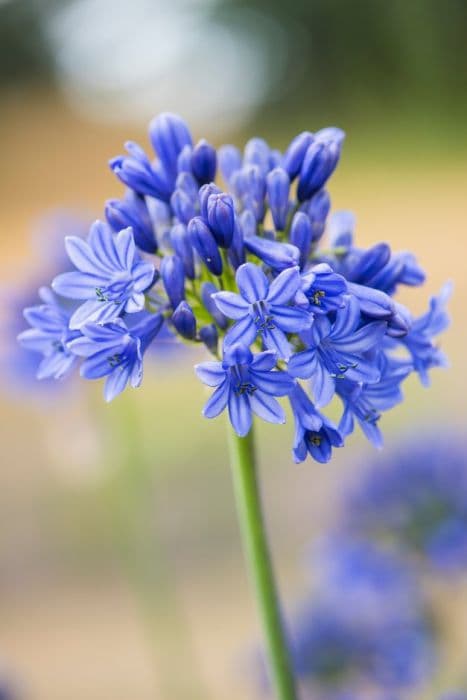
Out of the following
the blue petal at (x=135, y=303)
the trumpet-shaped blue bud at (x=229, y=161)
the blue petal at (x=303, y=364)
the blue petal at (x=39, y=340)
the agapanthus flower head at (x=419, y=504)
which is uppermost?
the trumpet-shaped blue bud at (x=229, y=161)

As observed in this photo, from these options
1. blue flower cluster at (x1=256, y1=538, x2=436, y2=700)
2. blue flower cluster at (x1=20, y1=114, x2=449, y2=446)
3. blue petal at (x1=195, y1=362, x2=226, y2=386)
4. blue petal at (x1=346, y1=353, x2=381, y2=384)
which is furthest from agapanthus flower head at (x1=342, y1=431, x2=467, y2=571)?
blue petal at (x1=195, y1=362, x2=226, y2=386)

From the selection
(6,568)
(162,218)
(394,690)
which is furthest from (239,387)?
(6,568)

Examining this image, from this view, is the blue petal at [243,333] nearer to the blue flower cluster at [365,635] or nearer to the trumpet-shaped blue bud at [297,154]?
the trumpet-shaped blue bud at [297,154]

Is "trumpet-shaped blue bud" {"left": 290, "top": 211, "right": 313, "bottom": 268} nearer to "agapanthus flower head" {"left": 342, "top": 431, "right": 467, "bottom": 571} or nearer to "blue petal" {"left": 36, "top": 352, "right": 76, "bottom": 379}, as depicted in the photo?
"blue petal" {"left": 36, "top": 352, "right": 76, "bottom": 379}

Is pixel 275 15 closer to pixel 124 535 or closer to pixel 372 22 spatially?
pixel 372 22

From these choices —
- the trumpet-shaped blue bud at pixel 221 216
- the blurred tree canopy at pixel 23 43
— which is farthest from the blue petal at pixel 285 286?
the blurred tree canopy at pixel 23 43
